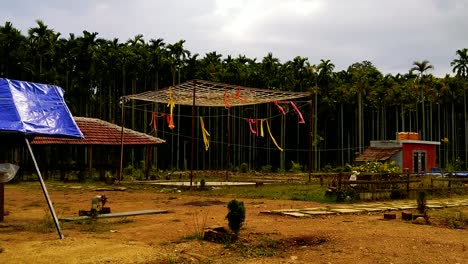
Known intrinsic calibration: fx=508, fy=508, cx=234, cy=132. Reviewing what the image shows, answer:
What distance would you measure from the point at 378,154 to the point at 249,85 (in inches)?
777

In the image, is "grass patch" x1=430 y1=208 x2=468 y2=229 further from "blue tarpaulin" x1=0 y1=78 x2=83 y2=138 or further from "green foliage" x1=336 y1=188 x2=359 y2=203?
"blue tarpaulin" x1=0 y1=78 x2=83 y2=138

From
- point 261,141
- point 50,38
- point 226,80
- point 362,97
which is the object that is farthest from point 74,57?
point 362,97

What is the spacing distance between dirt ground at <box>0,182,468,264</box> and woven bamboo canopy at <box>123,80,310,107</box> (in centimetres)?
938

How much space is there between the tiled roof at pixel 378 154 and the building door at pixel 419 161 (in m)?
1.89

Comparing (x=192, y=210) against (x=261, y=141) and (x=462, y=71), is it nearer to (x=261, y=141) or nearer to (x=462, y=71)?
(x=261, y=141)

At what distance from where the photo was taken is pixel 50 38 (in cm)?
4219

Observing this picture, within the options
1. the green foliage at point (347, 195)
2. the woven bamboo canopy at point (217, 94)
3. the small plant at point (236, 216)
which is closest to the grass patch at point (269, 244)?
the small plant at point (236, 216)

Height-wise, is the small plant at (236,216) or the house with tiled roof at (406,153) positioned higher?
the house with tiled roof at (406,153)

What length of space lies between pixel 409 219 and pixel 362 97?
4353 centimetres

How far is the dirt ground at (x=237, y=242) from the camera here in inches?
269

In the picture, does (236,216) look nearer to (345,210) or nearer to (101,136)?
Answer: (345,210)

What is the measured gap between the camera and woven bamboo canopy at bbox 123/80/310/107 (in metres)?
20.7

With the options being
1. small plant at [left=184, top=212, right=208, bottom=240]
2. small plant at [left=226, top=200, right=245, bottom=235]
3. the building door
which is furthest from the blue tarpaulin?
the building door

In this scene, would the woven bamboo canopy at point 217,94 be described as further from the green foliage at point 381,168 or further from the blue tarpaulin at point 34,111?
the blue tarpaulin at point 34,111
